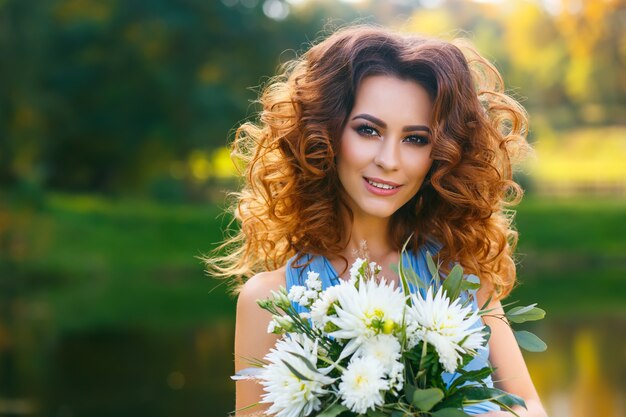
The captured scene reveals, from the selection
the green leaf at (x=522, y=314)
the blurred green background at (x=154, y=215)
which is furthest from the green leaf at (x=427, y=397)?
the blurred green background at (x=154, y=215)

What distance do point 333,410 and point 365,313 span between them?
0.22m

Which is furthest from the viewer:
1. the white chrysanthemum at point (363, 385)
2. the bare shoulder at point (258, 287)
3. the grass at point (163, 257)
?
the grass at point (163, 257)

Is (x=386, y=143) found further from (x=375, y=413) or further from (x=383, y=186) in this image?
(x=375, y=413)

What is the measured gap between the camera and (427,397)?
7.33ft

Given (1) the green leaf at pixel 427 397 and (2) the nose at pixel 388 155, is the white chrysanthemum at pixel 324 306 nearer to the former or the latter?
(1) the green leaf at pixel 427 397

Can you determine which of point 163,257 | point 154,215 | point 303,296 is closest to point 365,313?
point 303,296

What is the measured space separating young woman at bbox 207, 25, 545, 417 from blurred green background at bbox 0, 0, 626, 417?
265 inches

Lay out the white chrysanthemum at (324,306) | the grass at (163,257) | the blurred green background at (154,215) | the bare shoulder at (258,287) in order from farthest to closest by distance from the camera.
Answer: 1. the grass at (163,257)
2. the blurred green background at (154,215)
3. the bare shoulder at (258,287)
4. the white chrysanthemum at (324,306)

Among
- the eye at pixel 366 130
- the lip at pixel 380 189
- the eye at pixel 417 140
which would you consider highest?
the eye at pixel 366 130

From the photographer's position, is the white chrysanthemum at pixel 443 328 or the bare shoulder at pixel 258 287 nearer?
the white chrysanthemum at pixel 443 328

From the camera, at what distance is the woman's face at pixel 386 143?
9.52 ft

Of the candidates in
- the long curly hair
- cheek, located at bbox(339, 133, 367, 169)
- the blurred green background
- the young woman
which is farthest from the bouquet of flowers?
the blurred green background

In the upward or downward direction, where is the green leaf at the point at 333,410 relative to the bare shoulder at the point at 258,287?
downward

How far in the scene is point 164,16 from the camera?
3148 centimetres
